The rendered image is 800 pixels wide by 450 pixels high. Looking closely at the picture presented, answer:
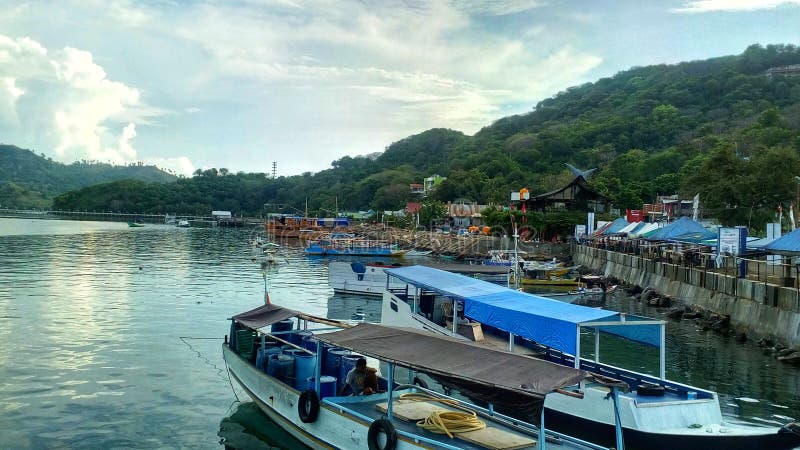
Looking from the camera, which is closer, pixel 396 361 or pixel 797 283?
pixel 396 361

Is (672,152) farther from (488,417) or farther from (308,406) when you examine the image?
(308,406)

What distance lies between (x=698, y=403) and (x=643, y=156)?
111 m

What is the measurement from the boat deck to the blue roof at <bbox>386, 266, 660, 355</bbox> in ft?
11.2

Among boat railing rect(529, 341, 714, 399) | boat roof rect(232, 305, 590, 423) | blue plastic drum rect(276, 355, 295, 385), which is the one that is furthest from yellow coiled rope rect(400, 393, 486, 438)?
blue plastic drum rect(276, 355, 295, 385)

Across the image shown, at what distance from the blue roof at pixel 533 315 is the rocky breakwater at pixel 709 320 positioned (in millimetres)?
12762

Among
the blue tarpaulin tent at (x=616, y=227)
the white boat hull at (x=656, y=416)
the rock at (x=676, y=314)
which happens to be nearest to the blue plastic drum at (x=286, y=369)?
the white boat hull at (x=656, y=416)

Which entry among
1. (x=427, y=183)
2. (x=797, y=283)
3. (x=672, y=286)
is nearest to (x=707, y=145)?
(x=427, y=183)

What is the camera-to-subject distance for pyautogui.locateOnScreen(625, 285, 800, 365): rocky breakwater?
2515 cm

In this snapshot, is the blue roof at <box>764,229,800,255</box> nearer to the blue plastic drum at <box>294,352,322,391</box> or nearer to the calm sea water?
the calm sea water

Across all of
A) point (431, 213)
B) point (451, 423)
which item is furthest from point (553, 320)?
point (431, 213)

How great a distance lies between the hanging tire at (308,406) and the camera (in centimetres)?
1462

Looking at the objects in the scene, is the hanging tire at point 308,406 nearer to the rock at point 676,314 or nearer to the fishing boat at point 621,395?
the fishing boat at point 621,395

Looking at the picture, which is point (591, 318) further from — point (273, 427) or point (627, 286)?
point (627, 286)

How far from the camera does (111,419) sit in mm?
18203
